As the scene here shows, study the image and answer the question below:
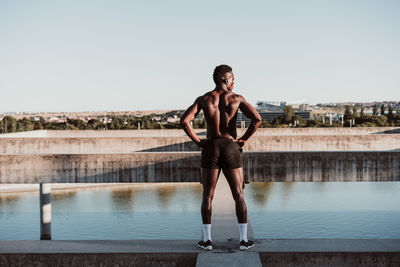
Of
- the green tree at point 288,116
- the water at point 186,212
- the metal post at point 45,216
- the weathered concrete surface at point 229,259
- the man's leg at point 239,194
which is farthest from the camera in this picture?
the green tree at point 288,116

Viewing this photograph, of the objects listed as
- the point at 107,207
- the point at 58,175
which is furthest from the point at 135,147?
the point at 58,175

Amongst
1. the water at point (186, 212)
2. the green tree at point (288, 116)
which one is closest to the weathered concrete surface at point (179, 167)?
the water at point (186, 212)

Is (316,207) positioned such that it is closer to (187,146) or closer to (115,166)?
(187,146)

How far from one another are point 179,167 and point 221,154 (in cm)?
509

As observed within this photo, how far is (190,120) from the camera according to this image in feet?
15.7

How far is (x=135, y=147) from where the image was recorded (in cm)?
1964

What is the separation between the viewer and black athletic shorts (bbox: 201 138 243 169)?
4918 mm

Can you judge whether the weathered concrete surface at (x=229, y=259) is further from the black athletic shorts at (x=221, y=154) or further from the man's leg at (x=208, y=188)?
the black athletic shorts at (x=221, y=154)

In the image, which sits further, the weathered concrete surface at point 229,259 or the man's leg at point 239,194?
the man's leg at point 239,194

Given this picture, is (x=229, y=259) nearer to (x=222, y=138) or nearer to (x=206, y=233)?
(x=206, y=233)

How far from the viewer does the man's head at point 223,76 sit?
4973 millimetres

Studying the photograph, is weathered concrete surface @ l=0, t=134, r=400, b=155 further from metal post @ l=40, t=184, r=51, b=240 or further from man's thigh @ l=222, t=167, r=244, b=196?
man's thigh @ l=222, t=167, r=244, b=196

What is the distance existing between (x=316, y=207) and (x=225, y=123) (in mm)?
11802

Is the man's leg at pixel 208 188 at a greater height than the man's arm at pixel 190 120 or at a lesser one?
lesser
